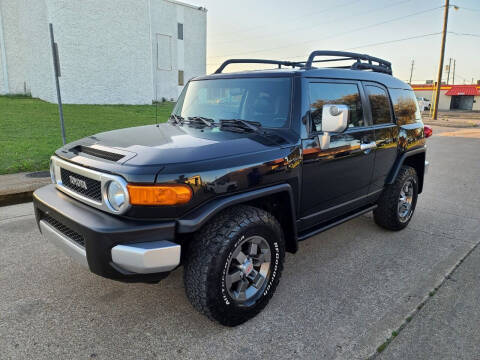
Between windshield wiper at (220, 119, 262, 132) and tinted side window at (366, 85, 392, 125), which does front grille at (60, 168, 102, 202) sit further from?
tinted side window at (366, 85, 392, 125)

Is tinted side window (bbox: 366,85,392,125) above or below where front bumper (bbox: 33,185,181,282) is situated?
above

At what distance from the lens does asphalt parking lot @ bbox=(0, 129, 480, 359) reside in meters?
2.38

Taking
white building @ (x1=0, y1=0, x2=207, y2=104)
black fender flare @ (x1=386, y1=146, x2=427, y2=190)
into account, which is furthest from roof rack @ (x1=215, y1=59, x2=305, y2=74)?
white building @ (x1=0, y1=0, x2=207, y2=104)

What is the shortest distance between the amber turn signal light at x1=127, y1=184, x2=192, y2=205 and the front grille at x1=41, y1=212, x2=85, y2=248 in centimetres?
50

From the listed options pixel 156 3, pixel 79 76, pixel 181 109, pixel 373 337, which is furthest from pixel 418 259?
pixel 156 3

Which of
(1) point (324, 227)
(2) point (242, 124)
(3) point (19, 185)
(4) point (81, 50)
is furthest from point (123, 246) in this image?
(4) point (81, 50)

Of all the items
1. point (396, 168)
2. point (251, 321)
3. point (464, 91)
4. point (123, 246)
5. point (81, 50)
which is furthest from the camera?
point (464, 91)

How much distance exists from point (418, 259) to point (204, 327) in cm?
247

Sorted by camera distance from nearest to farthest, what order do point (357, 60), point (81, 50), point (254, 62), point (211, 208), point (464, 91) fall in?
point (211, 208)
point (357, 60)
point (254, 62)
point (81, 50)
point (464, 91)

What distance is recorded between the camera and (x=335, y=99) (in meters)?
3.36

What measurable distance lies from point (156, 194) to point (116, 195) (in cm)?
27

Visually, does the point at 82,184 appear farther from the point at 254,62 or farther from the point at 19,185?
the point at 19,185

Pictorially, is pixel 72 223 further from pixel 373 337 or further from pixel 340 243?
pixel 340 243

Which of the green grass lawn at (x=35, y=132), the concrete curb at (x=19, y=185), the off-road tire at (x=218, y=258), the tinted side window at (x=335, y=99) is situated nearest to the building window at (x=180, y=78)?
the green grass lawn at (x=35, y=132)
